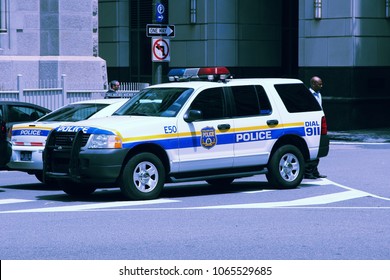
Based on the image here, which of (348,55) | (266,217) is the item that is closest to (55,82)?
(348,55)

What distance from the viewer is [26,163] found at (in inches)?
650

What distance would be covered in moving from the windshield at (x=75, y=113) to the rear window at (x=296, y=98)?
10.4 ft

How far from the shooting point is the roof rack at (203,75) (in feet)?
51.9

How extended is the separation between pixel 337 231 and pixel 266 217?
146 cm

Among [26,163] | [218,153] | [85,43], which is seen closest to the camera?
[218,153]

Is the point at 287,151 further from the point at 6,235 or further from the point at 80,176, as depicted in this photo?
the point at 6,235

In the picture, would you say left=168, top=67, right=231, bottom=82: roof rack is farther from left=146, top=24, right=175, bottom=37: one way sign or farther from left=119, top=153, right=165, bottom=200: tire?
left=146, top=24, right=175, bottom=37: one way sign

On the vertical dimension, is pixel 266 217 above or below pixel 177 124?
below

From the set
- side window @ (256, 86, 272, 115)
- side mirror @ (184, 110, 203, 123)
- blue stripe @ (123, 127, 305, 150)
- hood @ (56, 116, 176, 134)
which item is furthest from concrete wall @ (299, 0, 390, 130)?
hood @ (56, 116, 176, 134)

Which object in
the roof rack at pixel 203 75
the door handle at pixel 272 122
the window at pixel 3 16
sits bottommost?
the door handle at pixel 272 122

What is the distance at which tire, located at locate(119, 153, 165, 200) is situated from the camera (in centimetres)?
1425

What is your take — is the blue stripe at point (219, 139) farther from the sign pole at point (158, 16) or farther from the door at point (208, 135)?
the sign pole at point (158, 16)

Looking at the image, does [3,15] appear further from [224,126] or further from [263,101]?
[224,126]

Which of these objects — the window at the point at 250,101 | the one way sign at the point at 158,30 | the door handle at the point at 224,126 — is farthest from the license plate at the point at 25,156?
the one way sign at the point at 158,30
